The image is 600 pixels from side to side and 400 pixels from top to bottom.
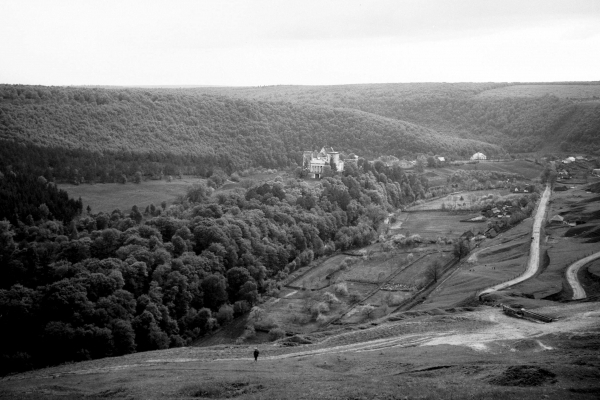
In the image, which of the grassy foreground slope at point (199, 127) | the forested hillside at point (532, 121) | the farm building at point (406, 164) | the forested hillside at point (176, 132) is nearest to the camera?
the forested hillside at point (176, 132)

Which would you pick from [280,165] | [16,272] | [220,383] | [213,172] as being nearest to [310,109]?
[280,165]

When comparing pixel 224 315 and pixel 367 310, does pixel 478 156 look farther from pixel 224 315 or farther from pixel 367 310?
pixel 224 315

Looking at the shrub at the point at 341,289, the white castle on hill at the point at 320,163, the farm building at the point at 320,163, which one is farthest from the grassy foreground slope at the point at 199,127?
the shrub at the point at 341,289

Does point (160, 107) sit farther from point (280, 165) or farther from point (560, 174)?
point (560, 174)

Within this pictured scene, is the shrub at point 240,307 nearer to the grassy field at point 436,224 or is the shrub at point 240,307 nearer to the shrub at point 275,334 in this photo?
the shrub at point 275,334

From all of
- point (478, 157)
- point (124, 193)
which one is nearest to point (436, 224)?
point (124, 193)

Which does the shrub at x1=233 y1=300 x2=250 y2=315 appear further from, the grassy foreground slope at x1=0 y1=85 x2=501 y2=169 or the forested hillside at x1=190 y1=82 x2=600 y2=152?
the forested hillside at x1=190 y1=82 x2=600 y2=152
